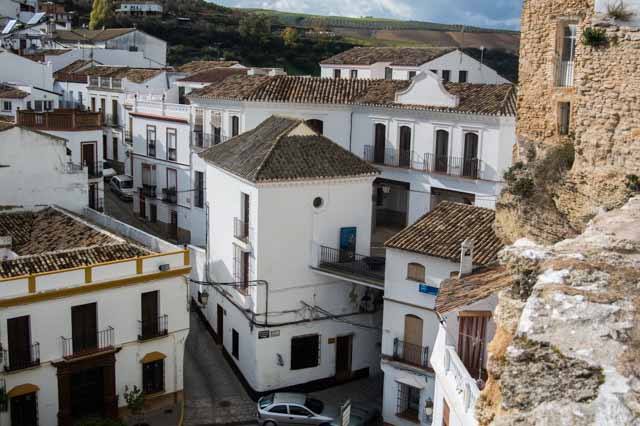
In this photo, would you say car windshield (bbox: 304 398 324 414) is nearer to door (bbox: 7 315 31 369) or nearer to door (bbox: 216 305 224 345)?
door (bbox: 216 305 224 345)

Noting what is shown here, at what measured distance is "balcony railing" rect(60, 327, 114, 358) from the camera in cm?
2053

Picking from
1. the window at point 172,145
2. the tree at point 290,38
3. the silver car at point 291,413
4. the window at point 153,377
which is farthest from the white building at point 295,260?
the tree at point 290,38

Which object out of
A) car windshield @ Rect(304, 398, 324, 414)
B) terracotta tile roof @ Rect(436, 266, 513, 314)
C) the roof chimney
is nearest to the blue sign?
the roof chimney

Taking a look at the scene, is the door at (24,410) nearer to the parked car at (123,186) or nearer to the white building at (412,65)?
the parked car at (123,186)

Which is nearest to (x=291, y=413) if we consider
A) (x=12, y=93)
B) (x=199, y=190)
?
(x=199, y=190)

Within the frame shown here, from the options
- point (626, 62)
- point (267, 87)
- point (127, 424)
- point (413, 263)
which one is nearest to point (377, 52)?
point (267, 87)

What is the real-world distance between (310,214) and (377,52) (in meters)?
24.2

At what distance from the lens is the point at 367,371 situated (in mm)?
26344

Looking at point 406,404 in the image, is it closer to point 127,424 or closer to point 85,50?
point 127,424

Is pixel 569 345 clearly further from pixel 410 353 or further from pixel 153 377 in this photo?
pixel 153 377

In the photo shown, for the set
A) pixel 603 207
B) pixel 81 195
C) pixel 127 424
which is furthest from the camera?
pixel 81 195

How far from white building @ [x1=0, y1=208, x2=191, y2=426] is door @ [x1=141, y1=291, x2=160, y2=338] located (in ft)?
0.09

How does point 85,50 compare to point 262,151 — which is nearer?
point 262,151

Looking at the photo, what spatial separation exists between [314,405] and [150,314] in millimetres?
5422
